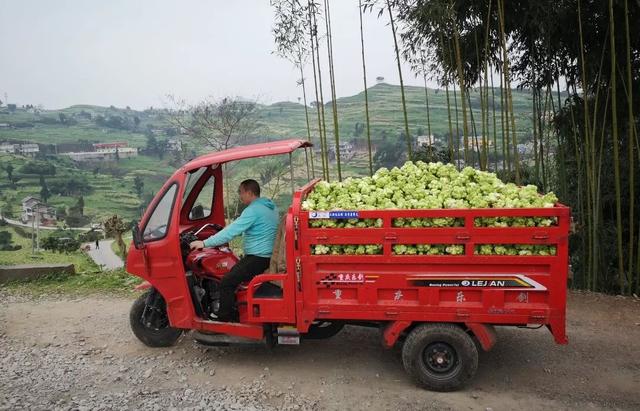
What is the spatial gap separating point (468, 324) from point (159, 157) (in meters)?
36.8

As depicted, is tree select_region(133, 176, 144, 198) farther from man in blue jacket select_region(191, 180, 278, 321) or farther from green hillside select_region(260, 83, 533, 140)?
man in blue jacket select_region(191, 180, 278, 321)

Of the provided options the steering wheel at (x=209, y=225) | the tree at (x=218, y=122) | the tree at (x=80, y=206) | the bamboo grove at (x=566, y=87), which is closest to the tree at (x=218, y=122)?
the tree at (x=218, y=122)

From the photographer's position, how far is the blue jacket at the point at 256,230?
3.93 metres

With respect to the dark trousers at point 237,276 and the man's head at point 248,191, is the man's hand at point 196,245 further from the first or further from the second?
the man's head at point 248,191

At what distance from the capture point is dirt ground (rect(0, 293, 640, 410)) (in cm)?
356

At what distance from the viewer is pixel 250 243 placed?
4020 millimetres

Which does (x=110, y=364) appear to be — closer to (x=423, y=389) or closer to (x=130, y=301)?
(x=130, y=301)

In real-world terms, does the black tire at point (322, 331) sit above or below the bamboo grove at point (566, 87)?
below

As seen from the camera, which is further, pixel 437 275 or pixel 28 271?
pixel 28 271

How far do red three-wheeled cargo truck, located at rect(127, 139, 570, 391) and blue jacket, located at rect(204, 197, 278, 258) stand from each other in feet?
0.48

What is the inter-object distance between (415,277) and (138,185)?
32778mm

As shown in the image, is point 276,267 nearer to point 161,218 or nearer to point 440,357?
point 161,218

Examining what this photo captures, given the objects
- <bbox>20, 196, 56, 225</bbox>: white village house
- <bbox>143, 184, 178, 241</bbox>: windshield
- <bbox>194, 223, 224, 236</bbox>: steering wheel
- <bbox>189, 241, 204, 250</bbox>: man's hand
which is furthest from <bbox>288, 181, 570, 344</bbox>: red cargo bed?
<bbox>20, 196, 56, 225</bbox>: white village house

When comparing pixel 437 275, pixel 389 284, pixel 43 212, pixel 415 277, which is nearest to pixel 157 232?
pixel 389 284
